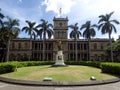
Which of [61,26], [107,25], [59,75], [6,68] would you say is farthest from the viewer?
[61,26]

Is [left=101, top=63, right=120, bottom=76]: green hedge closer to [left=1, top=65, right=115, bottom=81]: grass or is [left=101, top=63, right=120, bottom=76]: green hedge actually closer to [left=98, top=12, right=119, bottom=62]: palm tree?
[left=1, top=65, right=115, bottom=81]: grass

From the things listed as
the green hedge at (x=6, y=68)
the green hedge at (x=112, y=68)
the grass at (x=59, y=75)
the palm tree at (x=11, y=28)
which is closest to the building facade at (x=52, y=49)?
the palm tree at (x=11, y=28)

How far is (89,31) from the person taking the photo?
186 feet

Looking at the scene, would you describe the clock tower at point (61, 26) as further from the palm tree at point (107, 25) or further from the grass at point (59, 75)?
the grass at point (59, 75)

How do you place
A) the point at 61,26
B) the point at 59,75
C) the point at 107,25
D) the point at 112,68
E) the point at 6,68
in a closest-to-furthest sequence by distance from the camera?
the point at 59,75, the point at 112,68, the point at 6,68, the point at 107,25, the point at 61,26

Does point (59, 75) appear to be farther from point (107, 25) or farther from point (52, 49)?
point (52, 49)

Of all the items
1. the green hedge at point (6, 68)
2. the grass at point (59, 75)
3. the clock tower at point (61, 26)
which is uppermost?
the clock tower at point (61, 26)

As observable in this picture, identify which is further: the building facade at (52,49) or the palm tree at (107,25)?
the building facade at (52,49)

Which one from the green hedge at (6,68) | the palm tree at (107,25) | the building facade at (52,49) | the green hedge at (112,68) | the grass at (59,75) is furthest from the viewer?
the building facade at (52,49)

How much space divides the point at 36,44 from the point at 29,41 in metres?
2.69

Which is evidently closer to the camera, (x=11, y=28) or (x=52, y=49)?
(x=11, y=28)

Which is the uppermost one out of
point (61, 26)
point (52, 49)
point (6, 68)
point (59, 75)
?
point (61, 26)

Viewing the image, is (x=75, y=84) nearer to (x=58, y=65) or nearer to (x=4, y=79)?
(x=4, y=79)

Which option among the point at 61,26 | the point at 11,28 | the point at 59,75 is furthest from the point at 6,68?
the point at 61,26
